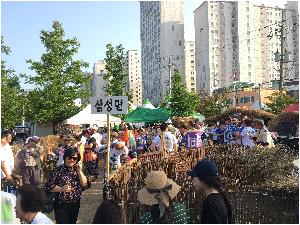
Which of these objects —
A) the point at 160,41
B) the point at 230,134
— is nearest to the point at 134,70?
the point at 160,41

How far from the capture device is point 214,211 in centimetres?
365

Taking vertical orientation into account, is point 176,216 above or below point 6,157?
below

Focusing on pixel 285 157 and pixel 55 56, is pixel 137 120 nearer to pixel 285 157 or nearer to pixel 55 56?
pixel 55 56

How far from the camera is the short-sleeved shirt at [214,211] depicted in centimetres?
364

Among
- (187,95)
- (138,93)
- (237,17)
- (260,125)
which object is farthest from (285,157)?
(138,93)

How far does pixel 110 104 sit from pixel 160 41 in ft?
353

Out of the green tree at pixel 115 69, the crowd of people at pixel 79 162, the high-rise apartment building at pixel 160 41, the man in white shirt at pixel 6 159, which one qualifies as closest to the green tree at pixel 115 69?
the green tree at pixel 115 69

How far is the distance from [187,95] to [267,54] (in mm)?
82606

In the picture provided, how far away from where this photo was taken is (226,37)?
361ft

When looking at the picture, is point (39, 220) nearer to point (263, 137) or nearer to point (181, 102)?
point (263, 137)

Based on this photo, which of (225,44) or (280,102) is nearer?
(280,102)

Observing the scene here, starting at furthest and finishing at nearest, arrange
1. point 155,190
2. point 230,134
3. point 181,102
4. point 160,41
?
point 160,41 → point 181,102 → point 230,134 → point 155,190

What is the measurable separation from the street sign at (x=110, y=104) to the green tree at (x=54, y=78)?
22711 mm

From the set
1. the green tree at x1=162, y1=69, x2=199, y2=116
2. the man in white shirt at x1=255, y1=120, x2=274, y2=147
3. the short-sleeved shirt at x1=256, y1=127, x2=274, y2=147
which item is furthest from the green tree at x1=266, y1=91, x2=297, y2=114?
the short-sleeved shirt at x1=256, y1=127, x2=274, y2=147
